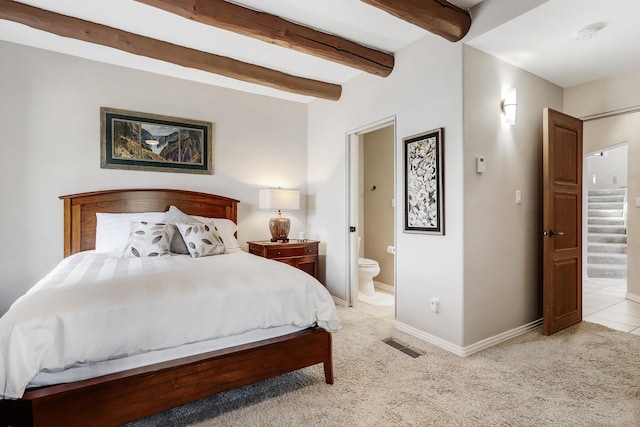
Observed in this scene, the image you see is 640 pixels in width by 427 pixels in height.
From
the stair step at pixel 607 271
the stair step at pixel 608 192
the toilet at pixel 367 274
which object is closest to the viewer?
the toilet at pixel 367 274

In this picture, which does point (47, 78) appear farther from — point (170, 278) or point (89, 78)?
point (170, 278)

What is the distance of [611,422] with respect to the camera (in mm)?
1775

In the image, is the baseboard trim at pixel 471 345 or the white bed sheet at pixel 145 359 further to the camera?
the baseboard trim at pixel 471 345

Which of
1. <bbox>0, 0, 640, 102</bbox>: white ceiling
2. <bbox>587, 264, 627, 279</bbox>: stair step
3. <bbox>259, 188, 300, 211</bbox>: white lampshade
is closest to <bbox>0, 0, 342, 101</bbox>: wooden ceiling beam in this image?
<bbox>0, 0, 640, 102</bbox>: white ceiling

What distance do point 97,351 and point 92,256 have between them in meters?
1.60

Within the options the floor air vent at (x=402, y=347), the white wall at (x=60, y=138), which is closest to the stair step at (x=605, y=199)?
the floor air vent at (x=402, y=347)

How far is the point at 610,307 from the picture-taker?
3881 millimetres

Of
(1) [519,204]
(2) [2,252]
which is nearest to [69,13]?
(2) [2,252]

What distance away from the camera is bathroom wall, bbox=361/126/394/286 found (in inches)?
185

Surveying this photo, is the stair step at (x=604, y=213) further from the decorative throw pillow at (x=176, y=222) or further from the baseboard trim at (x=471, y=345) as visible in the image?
the decorative throw pillow at (x=176, y=222)

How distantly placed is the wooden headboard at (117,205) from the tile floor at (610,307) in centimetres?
419

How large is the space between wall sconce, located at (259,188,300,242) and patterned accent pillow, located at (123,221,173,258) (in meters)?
1.29

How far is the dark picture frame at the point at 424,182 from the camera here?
278 centimetres

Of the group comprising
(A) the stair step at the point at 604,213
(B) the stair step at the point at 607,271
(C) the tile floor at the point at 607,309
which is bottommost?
(C) the tile floor at the point at 607,309
